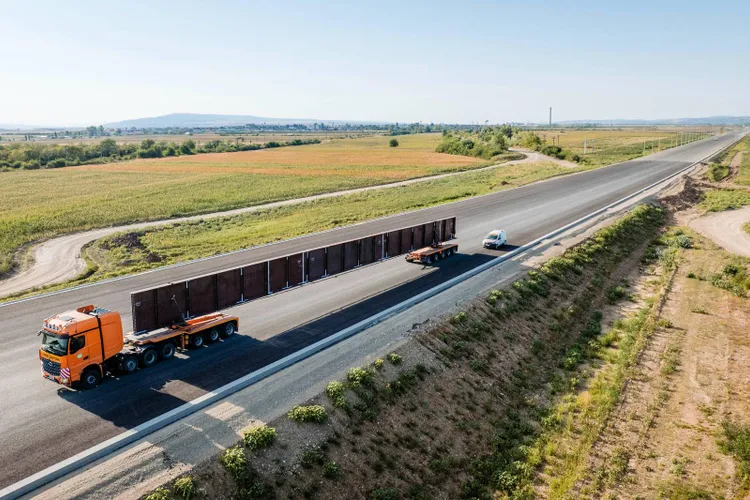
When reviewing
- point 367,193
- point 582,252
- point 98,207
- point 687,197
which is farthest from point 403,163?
point 582,252

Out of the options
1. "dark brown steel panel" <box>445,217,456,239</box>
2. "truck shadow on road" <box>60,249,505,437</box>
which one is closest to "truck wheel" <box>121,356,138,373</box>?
"truck shadow on road" <box>60,249,505,437</box>

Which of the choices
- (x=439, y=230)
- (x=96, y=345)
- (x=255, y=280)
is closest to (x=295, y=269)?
(x=255, y=280)

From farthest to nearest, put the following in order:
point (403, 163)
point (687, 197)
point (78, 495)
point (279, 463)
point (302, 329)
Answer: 1. point (403, 163)
2. point (687, 197)
3. point (302, 329)
4. point (279, 463)
5. point (78, 495)

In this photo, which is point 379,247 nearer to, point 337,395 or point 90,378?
point 337,395

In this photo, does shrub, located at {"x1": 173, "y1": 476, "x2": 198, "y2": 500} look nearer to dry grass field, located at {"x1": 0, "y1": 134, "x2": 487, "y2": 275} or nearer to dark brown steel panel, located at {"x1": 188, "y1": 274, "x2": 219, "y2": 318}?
dark brown steel panel, located at {"x1": 188, "y1": 274, "x2": 219, "y2": 318}

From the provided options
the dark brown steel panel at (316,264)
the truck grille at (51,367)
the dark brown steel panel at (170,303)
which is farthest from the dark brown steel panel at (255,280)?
the truck grille at (51,367)

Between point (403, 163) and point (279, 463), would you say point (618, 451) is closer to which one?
point (279, 463)
